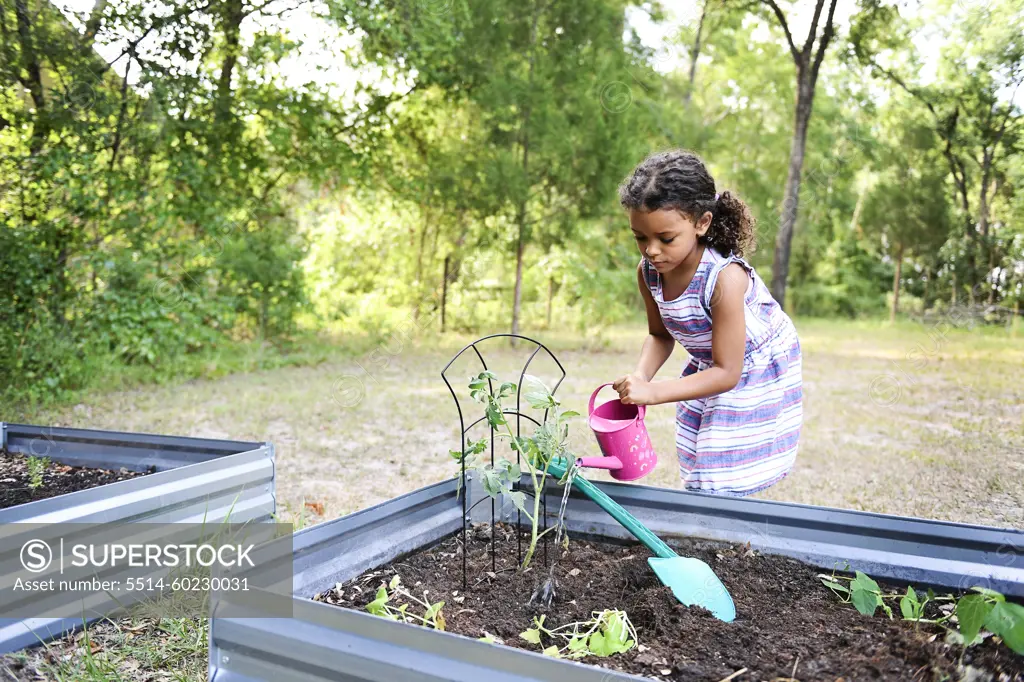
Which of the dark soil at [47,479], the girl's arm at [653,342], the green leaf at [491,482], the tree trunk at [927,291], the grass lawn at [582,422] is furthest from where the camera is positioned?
the tree trunk at [927,291]

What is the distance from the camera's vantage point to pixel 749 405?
194 cm

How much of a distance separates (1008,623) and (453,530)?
3.61 ft

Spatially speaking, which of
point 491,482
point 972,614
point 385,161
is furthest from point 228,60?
point 972,614

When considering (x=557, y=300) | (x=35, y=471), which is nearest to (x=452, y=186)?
(x=557, y=300)

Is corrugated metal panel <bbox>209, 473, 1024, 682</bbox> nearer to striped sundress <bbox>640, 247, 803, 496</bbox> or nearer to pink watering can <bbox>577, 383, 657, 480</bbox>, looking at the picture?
pink watering can <bbox>577, 383, 657, 480</bbox>

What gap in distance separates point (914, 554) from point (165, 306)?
5783 mm

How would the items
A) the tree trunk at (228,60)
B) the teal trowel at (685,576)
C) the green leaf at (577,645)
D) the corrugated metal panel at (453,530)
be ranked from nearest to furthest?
1. the corrugated metal panel at (453,530)
2. the green leaf at (577,645)
3. the teal trowel at (685,576)
4. the tree trunk at (228,60)

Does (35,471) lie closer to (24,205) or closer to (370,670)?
(370,670)

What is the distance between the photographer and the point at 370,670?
1043 mm

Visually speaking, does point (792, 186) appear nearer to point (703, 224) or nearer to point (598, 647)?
point (703, 224)

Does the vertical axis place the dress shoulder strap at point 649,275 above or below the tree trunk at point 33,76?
below

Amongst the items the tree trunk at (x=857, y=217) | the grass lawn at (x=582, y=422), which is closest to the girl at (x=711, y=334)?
the grass lawn at (x=582, y=422)

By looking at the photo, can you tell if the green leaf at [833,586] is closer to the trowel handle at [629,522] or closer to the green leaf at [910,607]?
the green leaf at [910,607]

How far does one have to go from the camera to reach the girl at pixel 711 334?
176 cm
